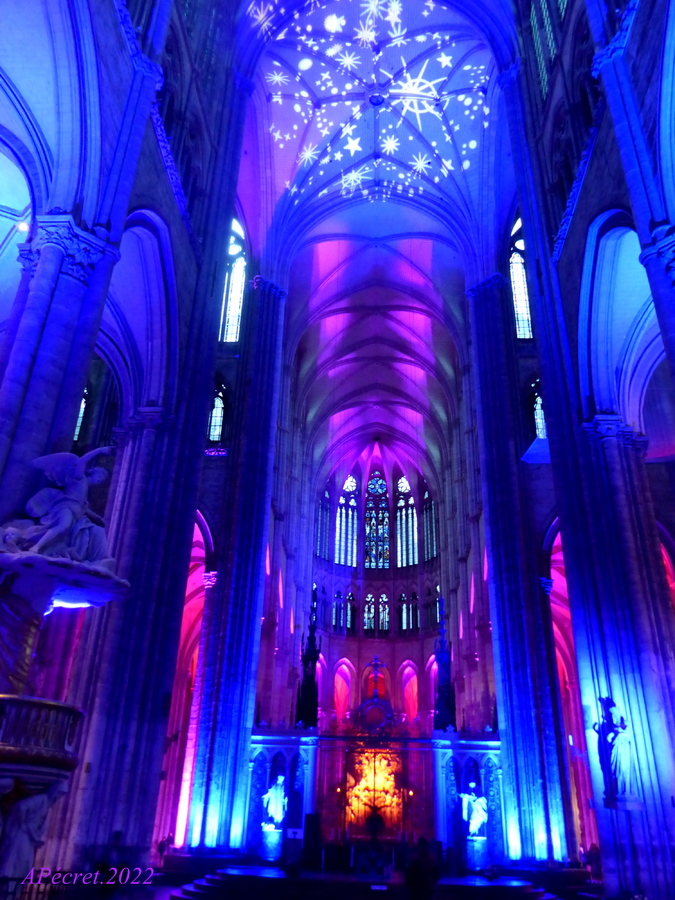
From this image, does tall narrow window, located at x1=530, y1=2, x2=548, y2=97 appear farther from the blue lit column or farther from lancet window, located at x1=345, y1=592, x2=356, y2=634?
lancet window, located at x1=345, y1=592, x2=356, y2=634

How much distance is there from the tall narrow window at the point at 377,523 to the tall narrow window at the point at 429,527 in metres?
2.81

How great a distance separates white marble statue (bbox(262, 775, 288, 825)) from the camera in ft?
63.2

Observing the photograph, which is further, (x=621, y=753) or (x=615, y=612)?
(x=615, y=612)

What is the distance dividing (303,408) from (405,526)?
1406cm

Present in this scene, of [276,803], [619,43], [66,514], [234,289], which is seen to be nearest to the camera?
[66,514]

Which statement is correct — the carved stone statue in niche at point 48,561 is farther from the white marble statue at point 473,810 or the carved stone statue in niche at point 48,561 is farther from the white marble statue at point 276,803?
the white marble statue at point 473,810

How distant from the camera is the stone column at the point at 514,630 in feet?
58.1

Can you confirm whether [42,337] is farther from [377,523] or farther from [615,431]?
[377,523]

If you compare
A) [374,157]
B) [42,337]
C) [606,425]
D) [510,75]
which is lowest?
[42,337]

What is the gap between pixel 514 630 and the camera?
19.8 metres

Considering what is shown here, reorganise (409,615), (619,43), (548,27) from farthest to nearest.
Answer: (409,615), (548,27), (619,43)

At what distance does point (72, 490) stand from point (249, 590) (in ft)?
45.0

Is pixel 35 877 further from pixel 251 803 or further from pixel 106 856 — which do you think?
pixel 251 803

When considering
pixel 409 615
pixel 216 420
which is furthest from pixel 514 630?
pixel 409 615
